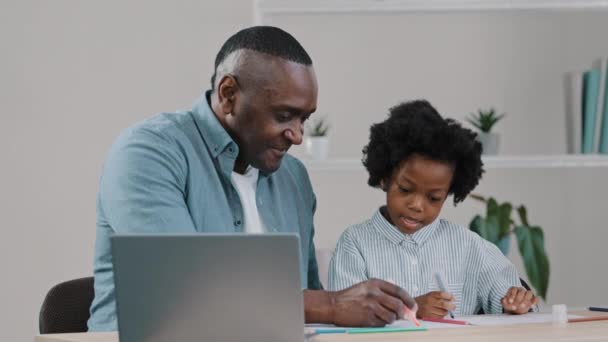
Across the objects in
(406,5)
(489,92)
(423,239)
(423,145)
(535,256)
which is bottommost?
(535,256)

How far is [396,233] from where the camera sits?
7.63 feet

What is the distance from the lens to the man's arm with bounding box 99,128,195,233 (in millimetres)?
1884

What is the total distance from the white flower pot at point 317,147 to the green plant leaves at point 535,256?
709 mm

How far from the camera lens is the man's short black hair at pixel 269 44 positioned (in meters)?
2.09

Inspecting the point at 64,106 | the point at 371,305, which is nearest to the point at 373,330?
the point at 371,305

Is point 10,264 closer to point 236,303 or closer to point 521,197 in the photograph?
point 521,197

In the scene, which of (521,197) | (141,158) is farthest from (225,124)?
(521,197)

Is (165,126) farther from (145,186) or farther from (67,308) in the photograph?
(67,308)

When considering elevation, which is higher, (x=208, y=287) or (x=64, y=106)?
(x=64, y=106)

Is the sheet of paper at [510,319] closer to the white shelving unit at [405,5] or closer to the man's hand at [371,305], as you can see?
the man's hand at [371,305]

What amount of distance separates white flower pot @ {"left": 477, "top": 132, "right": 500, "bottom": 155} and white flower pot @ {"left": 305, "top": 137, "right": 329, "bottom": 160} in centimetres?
54

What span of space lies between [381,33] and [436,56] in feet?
0.73

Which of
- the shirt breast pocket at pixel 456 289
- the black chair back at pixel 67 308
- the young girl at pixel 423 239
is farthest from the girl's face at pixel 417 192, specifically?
the black chair back at pixel 67 308

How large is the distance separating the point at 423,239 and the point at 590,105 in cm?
133
